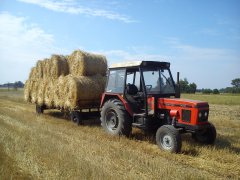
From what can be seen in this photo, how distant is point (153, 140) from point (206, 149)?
154cm

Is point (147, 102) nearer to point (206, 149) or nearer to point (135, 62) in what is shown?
point (135, 62)

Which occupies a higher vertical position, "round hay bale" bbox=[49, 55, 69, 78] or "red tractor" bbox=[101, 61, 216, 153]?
"round hay bale" bbox=[49, 55, 69, 78]

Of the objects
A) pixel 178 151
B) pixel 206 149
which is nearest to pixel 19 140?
pixel 178 151

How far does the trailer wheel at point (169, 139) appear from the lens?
6.29 metres

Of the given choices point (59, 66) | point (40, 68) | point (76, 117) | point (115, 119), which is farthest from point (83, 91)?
point (40, 68)

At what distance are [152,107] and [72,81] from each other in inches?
142

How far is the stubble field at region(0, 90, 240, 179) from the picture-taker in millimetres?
4680

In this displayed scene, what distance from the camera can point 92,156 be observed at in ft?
18.7

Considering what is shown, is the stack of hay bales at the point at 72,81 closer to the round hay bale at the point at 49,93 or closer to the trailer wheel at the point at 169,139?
the round hay bale at the point at 49,93

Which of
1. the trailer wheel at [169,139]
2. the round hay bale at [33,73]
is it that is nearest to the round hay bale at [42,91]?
the round hay bale at [33,73]

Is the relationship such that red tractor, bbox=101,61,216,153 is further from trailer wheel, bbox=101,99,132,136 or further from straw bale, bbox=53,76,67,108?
straw bale, bbox=53,76,67,108

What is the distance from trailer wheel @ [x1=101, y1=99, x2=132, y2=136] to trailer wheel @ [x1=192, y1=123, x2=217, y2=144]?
1.83m

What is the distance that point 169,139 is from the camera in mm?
6500

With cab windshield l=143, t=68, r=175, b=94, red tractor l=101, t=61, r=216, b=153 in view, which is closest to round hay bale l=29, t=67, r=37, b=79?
red tractor l=101, t=61, r=216, b=153
